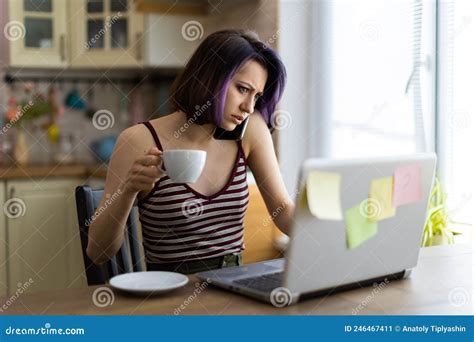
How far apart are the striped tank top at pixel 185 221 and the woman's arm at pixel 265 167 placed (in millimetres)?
108

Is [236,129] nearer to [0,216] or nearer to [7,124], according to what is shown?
[0,216]

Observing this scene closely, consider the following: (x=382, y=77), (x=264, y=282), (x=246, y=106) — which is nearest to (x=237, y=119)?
(x=246, y=106)

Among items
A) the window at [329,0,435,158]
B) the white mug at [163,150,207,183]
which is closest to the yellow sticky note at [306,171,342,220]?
the white mug at [163,150,207,183]

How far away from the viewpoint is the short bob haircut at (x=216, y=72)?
1.56 meters

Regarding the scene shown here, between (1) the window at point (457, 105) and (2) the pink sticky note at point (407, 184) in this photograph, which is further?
(1) the window at point (457, 105)

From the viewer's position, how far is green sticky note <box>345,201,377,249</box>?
3.45 ft

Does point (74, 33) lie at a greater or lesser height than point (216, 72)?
greater

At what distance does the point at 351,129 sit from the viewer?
2.91 m

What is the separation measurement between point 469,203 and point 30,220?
2.24m

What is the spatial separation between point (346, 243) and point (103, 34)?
284 cm

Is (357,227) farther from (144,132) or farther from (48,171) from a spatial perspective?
(48,171)

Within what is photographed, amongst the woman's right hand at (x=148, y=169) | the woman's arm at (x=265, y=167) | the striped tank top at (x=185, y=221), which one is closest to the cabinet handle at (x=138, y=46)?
the woman's arm at (x=265, y=167)

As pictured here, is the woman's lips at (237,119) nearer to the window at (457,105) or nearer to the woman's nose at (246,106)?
the woman's nose at (246,106)

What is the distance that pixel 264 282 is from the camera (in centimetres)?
118
